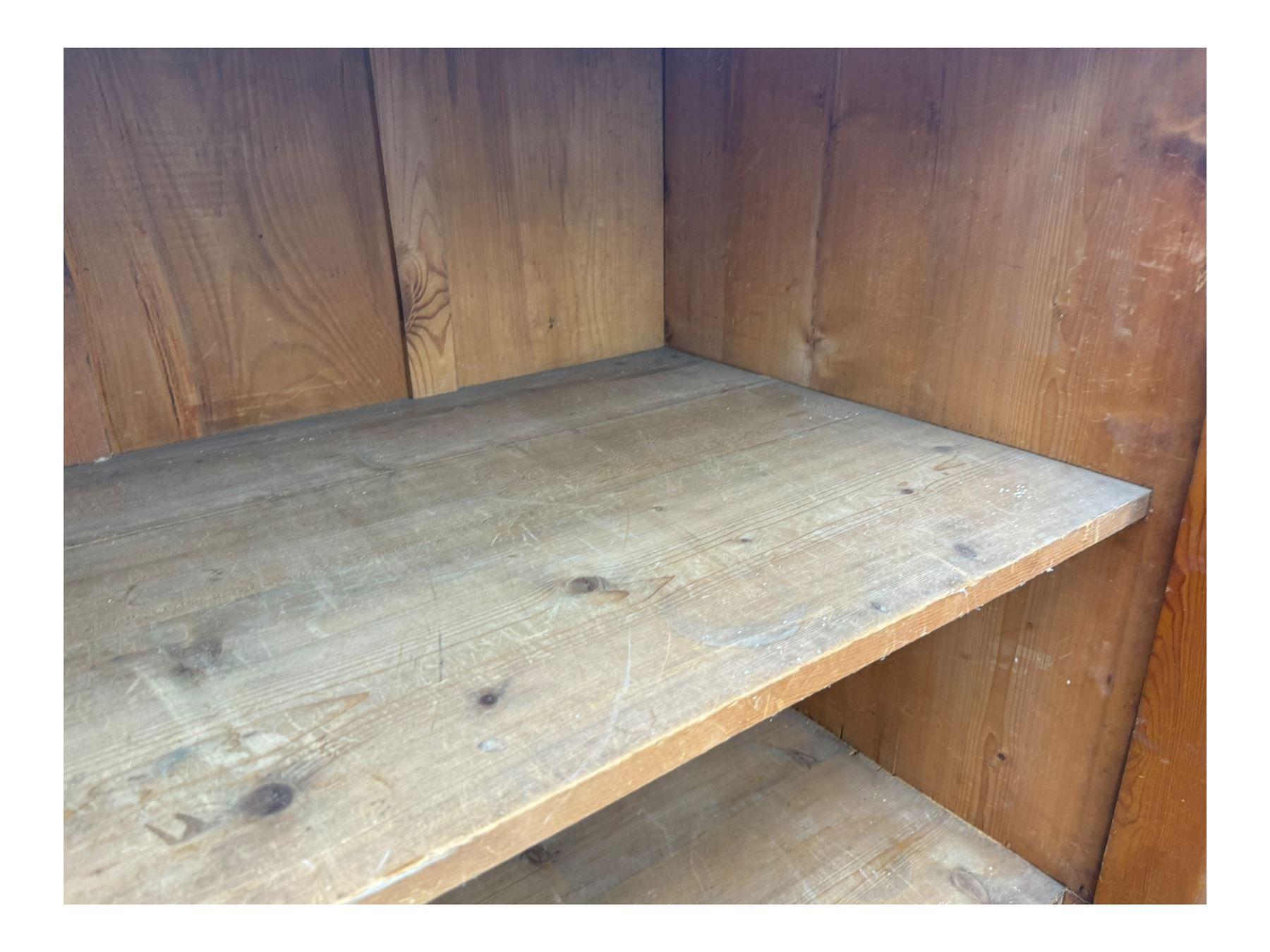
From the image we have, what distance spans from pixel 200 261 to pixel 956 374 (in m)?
0.71

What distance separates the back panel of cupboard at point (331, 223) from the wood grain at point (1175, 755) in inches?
26.6

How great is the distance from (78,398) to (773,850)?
783 mm

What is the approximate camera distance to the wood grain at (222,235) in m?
0.68

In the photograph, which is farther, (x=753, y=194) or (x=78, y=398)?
(x=753, y=194)

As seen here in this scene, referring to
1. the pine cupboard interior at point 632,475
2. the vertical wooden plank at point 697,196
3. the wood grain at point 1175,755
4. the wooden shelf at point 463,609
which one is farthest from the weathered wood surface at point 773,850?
the vertical wooden plank at point 697,196

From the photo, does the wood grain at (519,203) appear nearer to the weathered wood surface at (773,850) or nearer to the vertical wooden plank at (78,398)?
the vertical wooden plank at (78,398)

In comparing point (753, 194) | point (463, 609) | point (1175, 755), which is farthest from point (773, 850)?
point (753, 194)

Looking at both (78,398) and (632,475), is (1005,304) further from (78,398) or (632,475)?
(78,398)

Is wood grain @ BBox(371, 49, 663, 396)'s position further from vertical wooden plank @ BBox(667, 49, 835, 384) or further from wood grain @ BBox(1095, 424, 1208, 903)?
wood grain @ BBox(1095, 424, 1208, 903)

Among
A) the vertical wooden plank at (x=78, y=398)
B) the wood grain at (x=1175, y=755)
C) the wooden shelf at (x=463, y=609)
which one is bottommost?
the wood grain at (x=1175, y=755)

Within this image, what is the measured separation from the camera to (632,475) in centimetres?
68

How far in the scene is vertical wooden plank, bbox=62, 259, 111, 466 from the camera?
0.70 m

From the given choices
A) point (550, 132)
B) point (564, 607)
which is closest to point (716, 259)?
point (550, 132)

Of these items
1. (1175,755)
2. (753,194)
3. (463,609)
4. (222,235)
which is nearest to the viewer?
(463,609)
